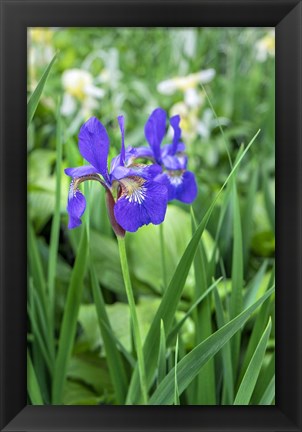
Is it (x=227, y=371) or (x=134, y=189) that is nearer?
(x=134, y=189)

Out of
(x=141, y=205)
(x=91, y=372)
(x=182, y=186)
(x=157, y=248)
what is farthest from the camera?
(x=157, y=248)

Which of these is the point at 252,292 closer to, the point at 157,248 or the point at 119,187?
the point at 157,248

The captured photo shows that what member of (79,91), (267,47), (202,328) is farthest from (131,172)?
(267,47)

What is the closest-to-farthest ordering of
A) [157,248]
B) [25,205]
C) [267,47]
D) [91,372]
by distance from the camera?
[25,205], [91,372], [157,248], [267,47]

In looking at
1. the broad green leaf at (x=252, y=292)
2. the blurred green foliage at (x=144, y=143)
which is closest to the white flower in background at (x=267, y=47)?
the blurred green foliage at (x=144, y=143)

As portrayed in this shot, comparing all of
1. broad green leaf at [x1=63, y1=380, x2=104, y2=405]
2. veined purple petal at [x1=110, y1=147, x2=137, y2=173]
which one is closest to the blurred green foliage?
broad green leaf at [x1=63, y1=380, x2=104, y2=405]

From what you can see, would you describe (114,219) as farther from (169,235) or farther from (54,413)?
(169,235)

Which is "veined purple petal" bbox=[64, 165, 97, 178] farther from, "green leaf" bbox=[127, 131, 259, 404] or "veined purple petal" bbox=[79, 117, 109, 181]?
"green leaf" bbox=[127, 131, 259, 404]
